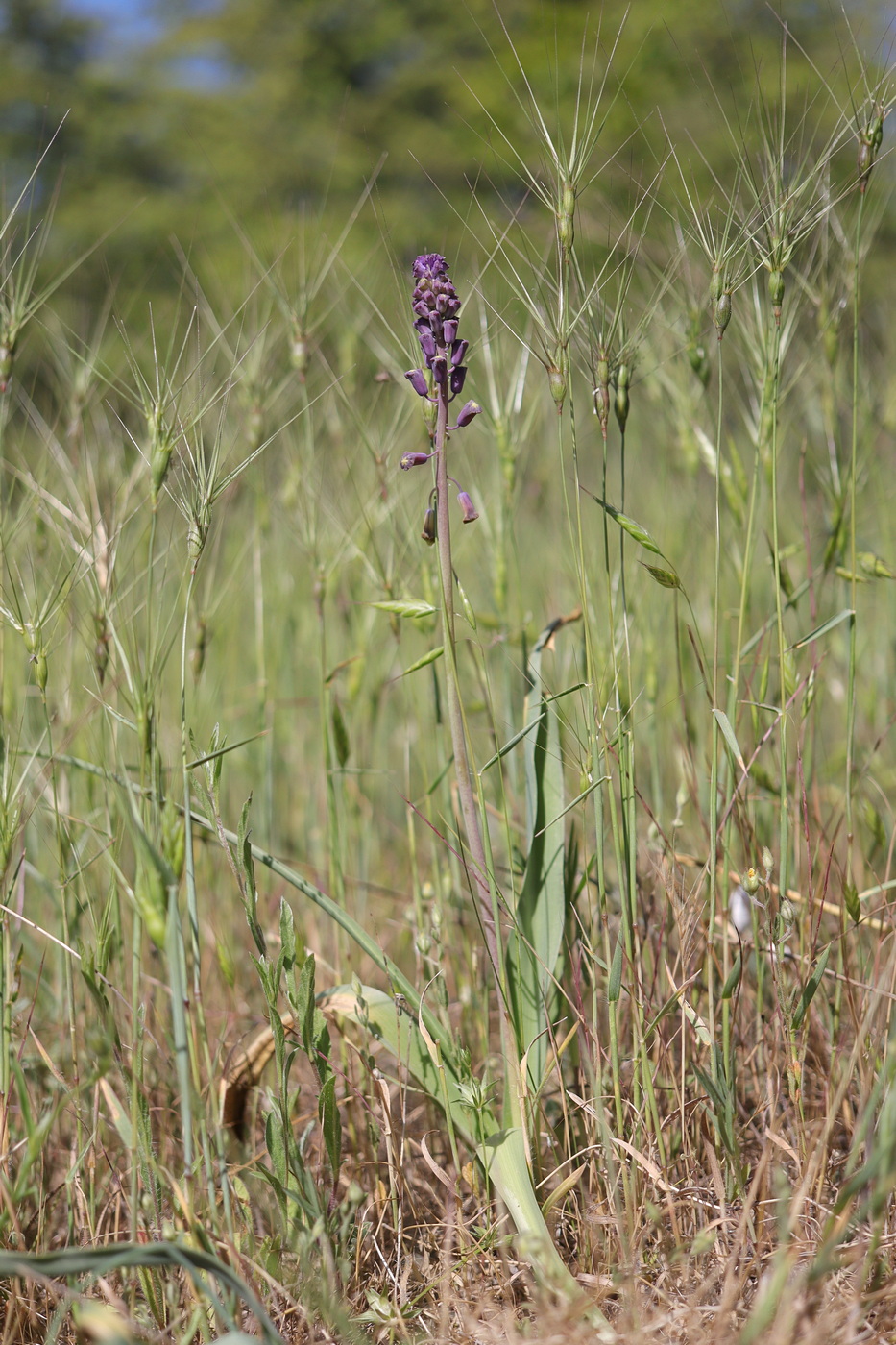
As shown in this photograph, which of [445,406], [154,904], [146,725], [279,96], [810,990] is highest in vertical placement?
[279,96]

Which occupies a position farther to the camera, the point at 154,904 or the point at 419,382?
the point at 419,382

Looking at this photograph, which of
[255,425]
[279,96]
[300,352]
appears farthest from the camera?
[279,96]

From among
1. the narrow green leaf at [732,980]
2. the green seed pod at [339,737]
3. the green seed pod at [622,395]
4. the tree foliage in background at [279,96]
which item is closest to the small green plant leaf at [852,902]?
the narrow green leaf at [732,980]

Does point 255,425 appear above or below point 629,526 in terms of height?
above

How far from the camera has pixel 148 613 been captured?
2.68ft

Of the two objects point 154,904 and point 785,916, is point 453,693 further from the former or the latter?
point 785,916

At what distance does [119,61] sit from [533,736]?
1625 centimetres

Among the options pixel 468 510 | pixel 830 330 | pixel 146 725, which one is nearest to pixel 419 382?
pixel 468 510

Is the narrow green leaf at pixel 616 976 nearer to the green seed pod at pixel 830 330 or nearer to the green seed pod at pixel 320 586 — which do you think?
the green seed pod at pixel 320 586

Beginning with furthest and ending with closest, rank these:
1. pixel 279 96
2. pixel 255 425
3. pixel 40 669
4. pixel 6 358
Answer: pixel 279 96 → pixel 255 425 → pixel 6 358 → pixel 40 669

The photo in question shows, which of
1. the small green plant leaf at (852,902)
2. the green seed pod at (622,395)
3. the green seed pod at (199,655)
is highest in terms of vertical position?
the green seed pod at (622,395)

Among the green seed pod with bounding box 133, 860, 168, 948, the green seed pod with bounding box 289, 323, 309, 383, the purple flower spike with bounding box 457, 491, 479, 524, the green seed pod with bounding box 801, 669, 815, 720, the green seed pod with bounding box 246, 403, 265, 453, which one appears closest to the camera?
the green seed pod with bounding box 133, 860, 168, 948

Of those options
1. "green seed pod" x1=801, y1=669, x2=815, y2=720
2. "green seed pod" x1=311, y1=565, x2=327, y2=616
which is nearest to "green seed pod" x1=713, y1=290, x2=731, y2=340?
"green seed pod" x1=801, y1=669, x2=815, y2=720

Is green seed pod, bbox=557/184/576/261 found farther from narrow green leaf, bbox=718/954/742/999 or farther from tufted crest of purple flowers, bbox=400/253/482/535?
narrow green leaf, bbox=718/954/742/999
